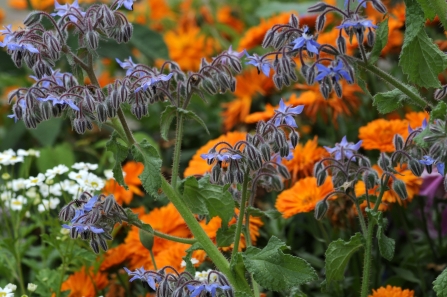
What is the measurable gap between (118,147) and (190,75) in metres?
0.17

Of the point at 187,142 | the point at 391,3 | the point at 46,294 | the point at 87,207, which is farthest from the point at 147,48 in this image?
the point at 87,207

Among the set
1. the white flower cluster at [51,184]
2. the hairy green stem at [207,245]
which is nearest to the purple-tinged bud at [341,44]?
the hairy green stem at [207,245]

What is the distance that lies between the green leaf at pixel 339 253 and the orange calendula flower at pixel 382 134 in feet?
1.30

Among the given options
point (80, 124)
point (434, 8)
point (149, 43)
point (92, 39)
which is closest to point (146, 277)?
point (80, 124)

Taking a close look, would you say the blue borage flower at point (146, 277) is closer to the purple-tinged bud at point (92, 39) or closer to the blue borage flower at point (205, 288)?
the blue borage flower at point (205, 288)

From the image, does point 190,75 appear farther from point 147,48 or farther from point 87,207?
point 147,48

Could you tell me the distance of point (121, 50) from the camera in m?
2.24

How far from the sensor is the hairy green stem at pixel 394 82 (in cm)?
109

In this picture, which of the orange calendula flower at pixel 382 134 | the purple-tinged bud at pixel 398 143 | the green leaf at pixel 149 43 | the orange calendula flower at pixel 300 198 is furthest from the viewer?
the green leaf at pixel 149 43

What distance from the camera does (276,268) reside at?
3.51 ft

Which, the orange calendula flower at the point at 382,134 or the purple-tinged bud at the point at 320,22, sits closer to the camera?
the purple-tinged bud at the point at 320,22

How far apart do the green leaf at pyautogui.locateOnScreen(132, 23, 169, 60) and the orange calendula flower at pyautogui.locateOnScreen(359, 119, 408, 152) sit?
2.95 ft

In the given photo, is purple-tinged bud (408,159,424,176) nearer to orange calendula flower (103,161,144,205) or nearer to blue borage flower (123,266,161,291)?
blue borage flower (123,266,161,291)

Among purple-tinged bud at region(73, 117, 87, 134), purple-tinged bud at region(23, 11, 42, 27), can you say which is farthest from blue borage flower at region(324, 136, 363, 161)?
purple-tinged bud at region(23, 11, 42, 27)
